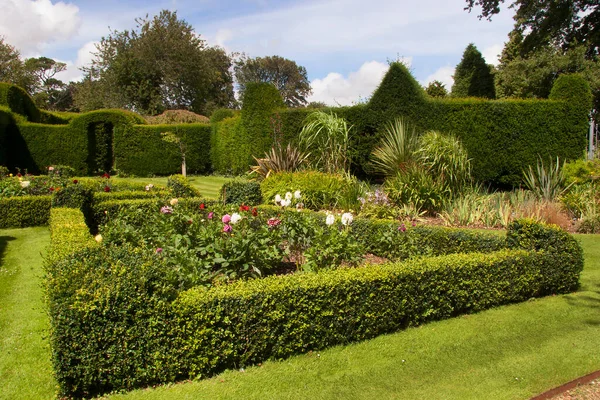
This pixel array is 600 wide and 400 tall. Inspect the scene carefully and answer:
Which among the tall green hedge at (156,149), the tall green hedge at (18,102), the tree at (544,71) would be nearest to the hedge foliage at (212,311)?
the tall green hedge at (156,149)

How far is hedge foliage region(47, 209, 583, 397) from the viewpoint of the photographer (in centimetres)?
305

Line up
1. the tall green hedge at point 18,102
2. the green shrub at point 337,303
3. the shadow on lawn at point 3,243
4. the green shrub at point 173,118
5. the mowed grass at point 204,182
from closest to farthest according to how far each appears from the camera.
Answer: the green shrub at point 337,303
the shadow on lawn at point 3,243
the mowed grass at point 204,182
the tall green hedge at point 18,102
the green shrub at point 173,118

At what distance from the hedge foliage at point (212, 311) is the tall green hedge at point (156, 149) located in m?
16.1

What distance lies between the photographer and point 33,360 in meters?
3.56

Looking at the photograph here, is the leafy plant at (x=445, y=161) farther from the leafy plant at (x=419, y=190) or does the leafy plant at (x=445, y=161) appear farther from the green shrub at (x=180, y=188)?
the green shrub at (x=180, y=188)

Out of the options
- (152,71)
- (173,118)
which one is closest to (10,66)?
(152,71)

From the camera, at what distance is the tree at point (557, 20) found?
1775cm

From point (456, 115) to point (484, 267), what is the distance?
6865 millimetres

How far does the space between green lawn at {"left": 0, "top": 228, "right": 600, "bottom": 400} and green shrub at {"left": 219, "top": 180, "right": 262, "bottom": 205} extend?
16.9ft

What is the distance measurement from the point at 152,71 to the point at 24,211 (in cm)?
2587

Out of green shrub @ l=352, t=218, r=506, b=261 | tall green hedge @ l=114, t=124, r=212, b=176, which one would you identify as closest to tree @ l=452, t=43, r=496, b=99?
tall green hedge @ l=114, t=124, r=212, b=176

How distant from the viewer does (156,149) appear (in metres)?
19.2

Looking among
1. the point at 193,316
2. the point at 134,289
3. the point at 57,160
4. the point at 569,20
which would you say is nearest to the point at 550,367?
the point at 193,316

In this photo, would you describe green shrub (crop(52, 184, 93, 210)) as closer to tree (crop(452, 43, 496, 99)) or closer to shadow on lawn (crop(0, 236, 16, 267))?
shadow on lawn (crop(0, 236, 16, 267))
